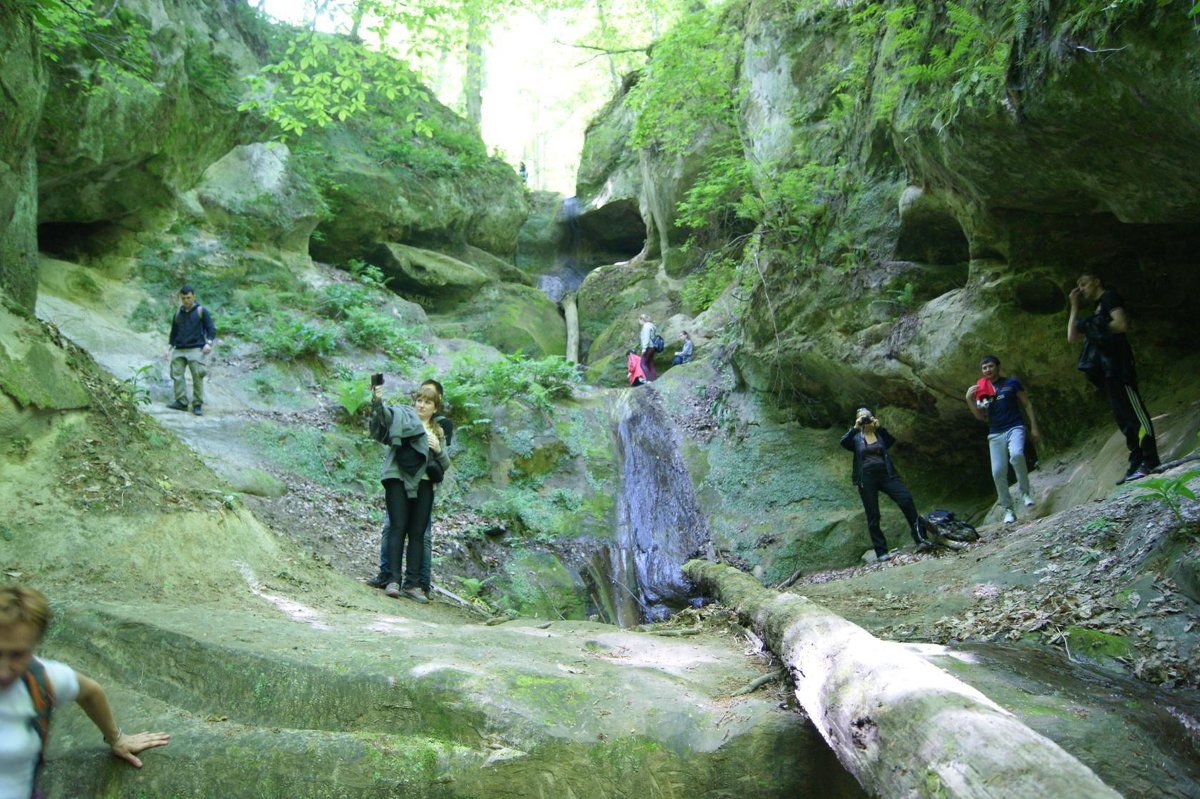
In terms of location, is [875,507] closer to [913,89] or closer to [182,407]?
[913,89]

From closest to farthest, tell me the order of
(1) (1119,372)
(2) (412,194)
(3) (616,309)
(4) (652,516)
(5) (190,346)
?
(1) (1119,372), (5) (190,346), (4) (652,516), (2) (412,194), (3) (616,309)

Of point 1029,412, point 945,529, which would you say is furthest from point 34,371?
point 1029,412

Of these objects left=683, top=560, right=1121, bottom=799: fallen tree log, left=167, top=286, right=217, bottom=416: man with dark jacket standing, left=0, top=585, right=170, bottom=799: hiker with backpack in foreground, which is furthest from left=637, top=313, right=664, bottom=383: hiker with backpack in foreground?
left=0, top=585, right=170, bottom=799: hiker with backpack in foreground

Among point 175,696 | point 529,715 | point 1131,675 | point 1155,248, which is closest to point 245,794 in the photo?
point 175,696

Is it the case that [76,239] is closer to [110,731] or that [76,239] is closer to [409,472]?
[409,472]

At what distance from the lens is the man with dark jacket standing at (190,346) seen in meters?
11.0

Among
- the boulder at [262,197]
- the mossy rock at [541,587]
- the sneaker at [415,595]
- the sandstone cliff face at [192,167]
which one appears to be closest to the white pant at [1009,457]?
the mossy rock at [541,587]

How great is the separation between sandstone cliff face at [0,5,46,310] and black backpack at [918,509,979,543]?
9.66 m

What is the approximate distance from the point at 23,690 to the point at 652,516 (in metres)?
10.9

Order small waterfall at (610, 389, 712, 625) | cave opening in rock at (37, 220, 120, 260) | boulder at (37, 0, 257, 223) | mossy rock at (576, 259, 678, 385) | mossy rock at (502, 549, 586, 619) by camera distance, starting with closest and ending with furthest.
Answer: mossy rock at (502, 549, 586, 619) < boulder at (37, 0, 257, 223) < small waterfall at (610, 389, 712, 625) < cave opening in rock at (37, 220, 120, 260) < mossy rock at (576, 259, 678, 385)

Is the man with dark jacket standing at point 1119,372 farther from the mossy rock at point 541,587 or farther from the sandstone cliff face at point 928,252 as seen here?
the mossy rock at point 541,587

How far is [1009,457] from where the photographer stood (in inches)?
363

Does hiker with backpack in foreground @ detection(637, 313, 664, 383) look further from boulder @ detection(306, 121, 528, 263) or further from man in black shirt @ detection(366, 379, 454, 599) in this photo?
man in black shirt @ detection(366, 379, 454, 599)

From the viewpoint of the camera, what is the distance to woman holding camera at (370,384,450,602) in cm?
695
